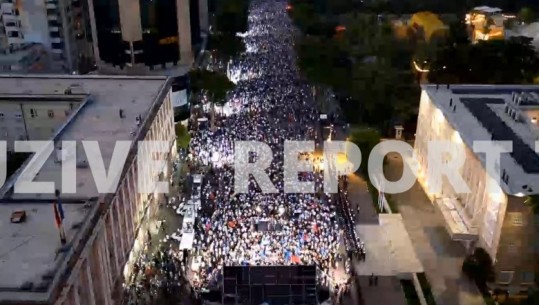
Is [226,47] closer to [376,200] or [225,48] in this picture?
[225,48]

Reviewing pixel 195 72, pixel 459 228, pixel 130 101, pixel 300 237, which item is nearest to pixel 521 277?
pixel 459 228

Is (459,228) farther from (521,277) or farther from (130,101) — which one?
(130,101)

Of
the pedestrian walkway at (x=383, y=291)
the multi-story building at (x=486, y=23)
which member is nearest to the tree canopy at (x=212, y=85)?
the pedestrian walkway at (x=383, y=291)

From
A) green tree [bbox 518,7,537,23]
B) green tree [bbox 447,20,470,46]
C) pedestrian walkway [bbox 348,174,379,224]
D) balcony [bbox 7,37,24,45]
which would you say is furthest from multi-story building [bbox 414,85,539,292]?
balcony [bbox 7,37,24,45]

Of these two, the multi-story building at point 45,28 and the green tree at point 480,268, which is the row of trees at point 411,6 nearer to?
the multi-story building at point 45,28

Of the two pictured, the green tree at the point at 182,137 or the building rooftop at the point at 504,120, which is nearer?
the building rooftop at the point at 504,120

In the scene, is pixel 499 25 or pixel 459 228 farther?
pixel 499 25

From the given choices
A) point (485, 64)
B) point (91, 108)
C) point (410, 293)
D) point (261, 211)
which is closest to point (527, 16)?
point (485, 64)
